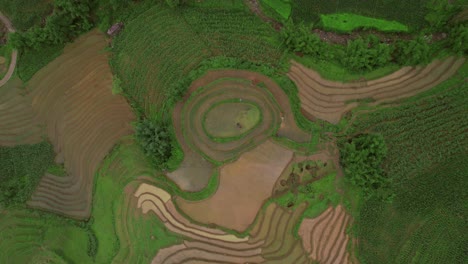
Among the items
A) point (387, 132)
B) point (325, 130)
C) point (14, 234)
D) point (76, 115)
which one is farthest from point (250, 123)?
point (14, 234)

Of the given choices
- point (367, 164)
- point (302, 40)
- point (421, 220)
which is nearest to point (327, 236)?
point (367, 164)

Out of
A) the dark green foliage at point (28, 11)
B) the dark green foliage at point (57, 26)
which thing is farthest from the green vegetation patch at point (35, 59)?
the dark green foliage at point (28, 11)

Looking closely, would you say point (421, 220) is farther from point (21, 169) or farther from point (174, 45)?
point (21, 169)

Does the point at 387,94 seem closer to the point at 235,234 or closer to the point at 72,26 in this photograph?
the point at 235,234

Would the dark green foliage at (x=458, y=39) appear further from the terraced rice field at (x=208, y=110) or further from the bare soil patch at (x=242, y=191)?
the bare soil patch at (x=242, y=191)

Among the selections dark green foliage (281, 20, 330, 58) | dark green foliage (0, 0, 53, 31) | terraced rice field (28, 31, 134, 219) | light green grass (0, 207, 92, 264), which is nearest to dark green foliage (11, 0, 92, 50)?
terraced rice field (28, 31, 134, 219)

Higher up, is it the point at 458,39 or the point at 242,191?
the point at 458,39
